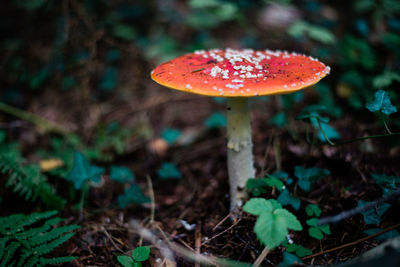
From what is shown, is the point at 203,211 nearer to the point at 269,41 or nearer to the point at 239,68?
the point at 239,68

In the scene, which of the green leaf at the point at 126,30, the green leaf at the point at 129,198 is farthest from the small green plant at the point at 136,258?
the green leaf at the point at 126,30

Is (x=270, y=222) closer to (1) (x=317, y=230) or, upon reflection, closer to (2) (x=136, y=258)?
(1) (x=317, y=230)

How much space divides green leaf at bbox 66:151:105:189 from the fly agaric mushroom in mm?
1101

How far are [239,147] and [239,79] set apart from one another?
0.71m

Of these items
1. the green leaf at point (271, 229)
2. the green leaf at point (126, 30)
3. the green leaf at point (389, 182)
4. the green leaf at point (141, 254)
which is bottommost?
the green leaf at point (141, 254)

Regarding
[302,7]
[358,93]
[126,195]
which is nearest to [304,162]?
[358,93]

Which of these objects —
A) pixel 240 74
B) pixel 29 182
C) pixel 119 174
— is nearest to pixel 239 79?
pixel 240 74

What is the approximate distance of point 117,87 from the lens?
488 centimetres

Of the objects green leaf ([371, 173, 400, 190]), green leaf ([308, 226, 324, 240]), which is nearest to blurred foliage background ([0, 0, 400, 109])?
green leaf ([371, 173, 400, 190])

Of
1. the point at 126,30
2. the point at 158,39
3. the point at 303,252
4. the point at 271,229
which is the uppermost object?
the point at 126,30

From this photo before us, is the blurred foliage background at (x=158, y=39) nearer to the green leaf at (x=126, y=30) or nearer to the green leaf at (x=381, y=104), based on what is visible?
the green leaf at (x=126, y=30)

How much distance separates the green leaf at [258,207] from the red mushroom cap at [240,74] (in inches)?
25.8

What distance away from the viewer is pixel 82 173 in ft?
7.88

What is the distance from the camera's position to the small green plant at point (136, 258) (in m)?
1.75
